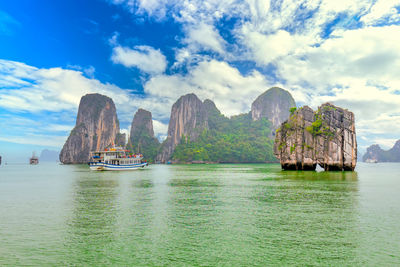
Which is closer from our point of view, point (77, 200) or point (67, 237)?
point (67, 237)

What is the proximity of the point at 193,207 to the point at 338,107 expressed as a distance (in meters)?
58.1

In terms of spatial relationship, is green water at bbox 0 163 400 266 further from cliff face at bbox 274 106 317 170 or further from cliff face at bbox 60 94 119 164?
cliff face at bbox 60 94 119 164

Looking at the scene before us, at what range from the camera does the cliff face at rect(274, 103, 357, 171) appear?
2462 inches

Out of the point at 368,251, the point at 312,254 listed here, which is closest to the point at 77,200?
the point at 312,254

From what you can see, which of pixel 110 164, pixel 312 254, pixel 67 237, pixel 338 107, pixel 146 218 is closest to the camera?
pixel 312 254

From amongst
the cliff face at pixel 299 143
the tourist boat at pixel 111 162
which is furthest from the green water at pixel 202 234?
the tourist boat at pixel 111 162

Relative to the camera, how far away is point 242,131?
625 ft

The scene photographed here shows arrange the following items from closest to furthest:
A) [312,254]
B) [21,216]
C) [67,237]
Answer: [312,254], [67,237], [21,216]

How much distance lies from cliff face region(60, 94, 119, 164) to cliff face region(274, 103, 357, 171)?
5691 inches

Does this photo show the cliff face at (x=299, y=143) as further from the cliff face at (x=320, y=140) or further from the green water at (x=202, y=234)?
the green water at (x=202, y=234)

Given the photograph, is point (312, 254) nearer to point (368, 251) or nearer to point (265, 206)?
point (368, 251)

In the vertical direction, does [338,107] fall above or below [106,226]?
above

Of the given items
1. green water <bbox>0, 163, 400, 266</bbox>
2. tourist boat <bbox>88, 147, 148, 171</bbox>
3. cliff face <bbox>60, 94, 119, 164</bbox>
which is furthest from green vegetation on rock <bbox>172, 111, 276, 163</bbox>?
green water <bbox>0, 163, 400, 266</bbox>

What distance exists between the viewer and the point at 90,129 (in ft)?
606
